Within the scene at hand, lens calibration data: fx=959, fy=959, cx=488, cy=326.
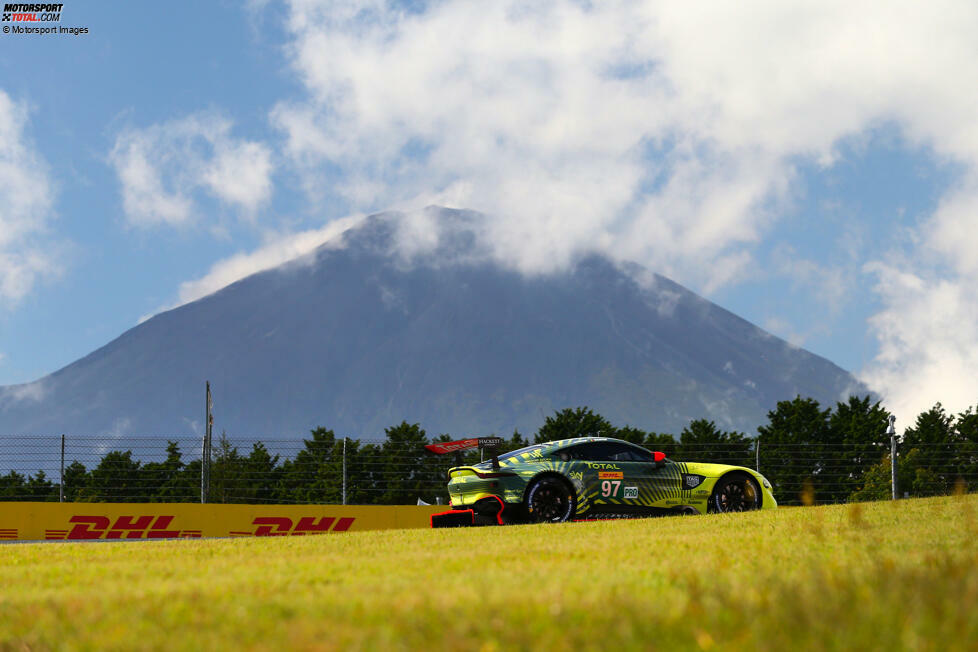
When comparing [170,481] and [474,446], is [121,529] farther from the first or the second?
[474,446]

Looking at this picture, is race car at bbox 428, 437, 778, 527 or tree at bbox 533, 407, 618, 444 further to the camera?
tree at bbox 533, 407, 618, 444

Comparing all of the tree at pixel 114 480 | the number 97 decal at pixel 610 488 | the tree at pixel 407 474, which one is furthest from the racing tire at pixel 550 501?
the tree at pixel 114 480

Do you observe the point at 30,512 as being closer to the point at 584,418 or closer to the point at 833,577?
the point at 833,577

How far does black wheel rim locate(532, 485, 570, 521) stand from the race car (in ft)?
0.04

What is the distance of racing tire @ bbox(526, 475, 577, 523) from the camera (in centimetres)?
1298

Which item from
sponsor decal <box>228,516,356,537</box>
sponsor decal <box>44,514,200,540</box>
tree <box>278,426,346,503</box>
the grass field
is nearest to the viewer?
the grass field

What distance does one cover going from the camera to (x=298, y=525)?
20297mm

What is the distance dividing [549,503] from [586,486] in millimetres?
591

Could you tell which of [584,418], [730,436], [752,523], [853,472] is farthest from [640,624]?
[730,436]

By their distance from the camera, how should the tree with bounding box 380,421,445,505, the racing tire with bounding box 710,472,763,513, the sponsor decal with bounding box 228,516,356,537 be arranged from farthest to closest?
the tree with bounding box 380,421,445,505, the sponsor decal with bounding box 228,516,356,537, the racing tire with bounding box 710,472,763,513

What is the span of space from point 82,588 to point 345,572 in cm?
170

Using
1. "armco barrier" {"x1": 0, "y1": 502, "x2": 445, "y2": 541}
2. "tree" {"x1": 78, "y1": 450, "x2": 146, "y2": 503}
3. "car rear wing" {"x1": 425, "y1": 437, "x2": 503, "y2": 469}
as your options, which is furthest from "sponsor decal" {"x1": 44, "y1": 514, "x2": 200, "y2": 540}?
"car rear wing" {"x1": 425, "y1": 437, "x2": 503, "y2": 469}

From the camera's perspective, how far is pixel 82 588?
6.27 m

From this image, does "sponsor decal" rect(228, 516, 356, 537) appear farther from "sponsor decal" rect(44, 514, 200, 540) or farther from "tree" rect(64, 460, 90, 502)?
"tree" rect(64, 460, 90, 502)
